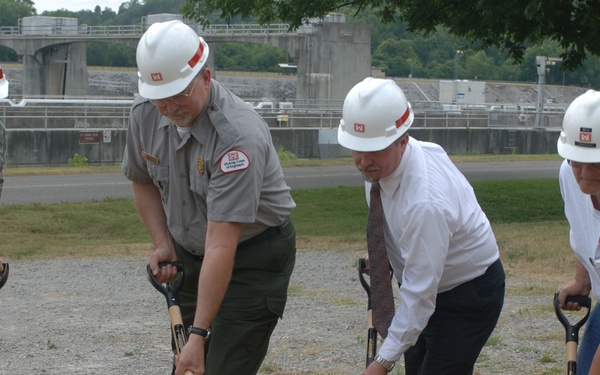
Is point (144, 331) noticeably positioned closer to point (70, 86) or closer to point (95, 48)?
point (70, 86)

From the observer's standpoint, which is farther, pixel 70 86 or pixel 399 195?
pixel 70 86

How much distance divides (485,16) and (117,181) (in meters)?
10.5

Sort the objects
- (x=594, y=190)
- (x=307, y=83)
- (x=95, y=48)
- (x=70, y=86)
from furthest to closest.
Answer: (x=95, y=48) < (x=70, y=86) < (x=307, y=83) < (x=594, y=190)

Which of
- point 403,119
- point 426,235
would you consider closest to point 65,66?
point 403,119

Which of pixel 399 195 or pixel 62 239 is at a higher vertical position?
pixel 399 195

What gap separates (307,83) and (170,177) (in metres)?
52.7

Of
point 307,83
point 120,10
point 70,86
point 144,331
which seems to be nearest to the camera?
point 144,331

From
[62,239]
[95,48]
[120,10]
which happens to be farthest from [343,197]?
[120,10]

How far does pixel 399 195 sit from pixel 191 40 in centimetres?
112

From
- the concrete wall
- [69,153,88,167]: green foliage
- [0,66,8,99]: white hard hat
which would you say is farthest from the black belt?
the concrete wall

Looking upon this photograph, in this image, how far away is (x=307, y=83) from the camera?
56750 mm

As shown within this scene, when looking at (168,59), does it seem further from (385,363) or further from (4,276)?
(4,276)

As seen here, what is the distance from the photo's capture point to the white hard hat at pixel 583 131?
3.65 m

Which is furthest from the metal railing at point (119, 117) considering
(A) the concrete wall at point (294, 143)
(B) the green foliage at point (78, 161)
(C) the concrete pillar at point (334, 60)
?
(C) the concrete pillar at point (334, 60)
